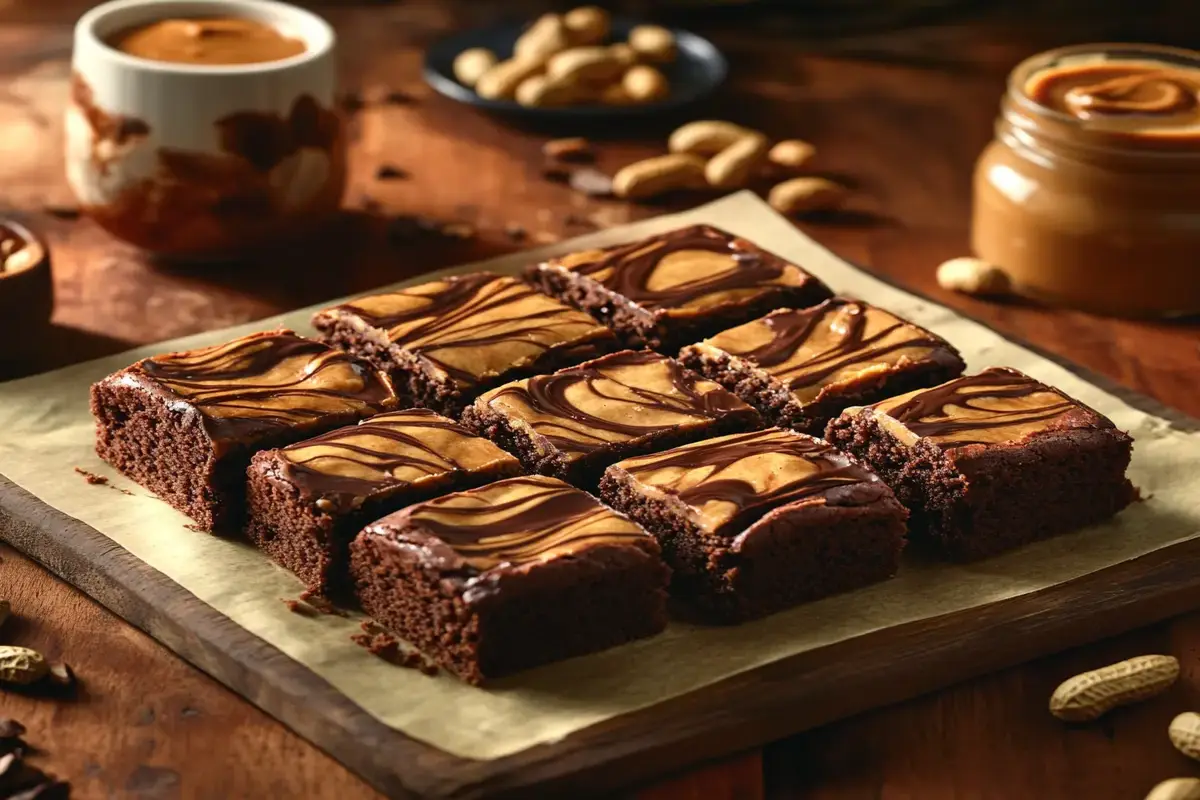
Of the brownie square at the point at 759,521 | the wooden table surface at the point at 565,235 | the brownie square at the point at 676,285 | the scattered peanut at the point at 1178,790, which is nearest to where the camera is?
the scattered peanut at the point at 1178,790

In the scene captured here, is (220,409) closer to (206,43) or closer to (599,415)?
(599,415)

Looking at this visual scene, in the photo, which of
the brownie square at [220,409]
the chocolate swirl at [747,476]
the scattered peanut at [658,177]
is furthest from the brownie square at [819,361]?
the scattered peanut at [658,177]

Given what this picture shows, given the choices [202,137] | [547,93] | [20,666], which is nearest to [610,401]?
[20,666]

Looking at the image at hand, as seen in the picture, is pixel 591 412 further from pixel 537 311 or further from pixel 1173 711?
pixel 1173 711

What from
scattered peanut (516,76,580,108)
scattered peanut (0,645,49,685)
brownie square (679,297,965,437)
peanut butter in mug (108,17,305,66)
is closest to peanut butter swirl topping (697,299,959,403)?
brownie square (679,297,965,437)

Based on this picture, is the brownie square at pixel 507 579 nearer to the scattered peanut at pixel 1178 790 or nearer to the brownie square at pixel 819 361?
the brownie square at pixel 819 361

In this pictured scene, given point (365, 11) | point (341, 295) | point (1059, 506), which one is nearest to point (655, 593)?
point (1059, 506)

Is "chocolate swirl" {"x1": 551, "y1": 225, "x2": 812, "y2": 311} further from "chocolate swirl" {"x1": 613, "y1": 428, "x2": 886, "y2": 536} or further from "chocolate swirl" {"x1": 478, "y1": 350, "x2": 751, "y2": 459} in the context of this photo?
"chocolate swirl" {"x1": 613, "y1": 428, "x2": 886, "y2": 536}

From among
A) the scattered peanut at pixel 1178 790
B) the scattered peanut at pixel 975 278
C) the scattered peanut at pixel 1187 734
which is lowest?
the scattered peanut at pixel 1187 734
